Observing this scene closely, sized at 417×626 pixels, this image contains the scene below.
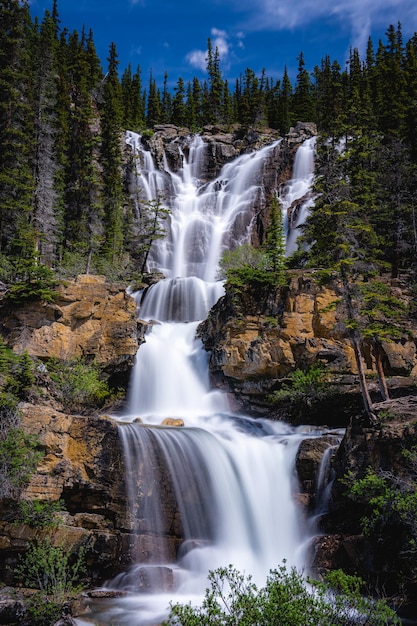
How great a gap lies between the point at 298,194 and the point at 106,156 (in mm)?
19236

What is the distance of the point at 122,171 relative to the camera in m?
45.9

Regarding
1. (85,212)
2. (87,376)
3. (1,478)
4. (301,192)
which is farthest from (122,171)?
(1,478)

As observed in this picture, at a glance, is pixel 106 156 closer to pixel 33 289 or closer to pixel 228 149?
pixel 228 149

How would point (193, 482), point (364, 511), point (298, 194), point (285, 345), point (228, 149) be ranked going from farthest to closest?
1. point (228, 149)
2. point (298, 194)
3. point (285, 345)
4. point (193, 482)
5. point (364, 511)

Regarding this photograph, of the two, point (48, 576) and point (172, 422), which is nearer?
point (48, 576)

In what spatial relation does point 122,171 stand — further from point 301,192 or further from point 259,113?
point 259,113

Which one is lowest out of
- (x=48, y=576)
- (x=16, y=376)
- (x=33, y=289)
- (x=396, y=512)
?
(x=48, y=576)

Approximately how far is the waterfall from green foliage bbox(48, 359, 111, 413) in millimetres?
20031

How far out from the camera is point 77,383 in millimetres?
18109

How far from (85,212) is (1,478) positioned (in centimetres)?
2697

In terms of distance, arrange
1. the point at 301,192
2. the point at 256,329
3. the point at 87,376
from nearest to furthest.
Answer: the point at 87,376 < the point at 256,329 < the point at 301,192

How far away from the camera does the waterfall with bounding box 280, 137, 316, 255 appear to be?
37031 millimetres

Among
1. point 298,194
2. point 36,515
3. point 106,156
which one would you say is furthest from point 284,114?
point 36,515

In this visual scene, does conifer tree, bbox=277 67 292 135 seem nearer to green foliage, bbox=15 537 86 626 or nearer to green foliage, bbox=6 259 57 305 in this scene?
green foliage, bbox=6 259 57 305
